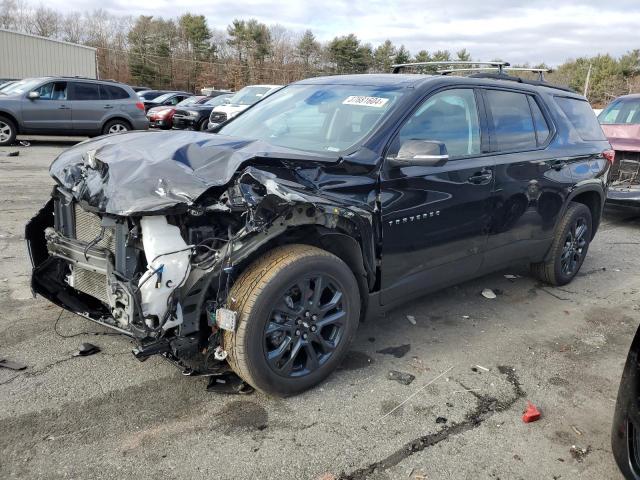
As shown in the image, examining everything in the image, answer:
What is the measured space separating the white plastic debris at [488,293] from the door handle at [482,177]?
1408 mm

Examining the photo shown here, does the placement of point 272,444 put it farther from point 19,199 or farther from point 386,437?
point 19,199

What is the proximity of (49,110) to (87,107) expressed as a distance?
0.92m

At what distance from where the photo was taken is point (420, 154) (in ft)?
10.6

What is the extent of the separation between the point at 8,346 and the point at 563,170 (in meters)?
4.61

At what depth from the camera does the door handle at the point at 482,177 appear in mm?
3883

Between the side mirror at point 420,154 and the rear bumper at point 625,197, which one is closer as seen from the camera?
the side mirror at point 420,154

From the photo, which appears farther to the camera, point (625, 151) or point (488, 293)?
point (625, 151)

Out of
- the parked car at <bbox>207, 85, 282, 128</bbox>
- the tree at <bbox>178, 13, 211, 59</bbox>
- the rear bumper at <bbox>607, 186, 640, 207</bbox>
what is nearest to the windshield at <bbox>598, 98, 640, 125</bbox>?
the rear bumper at <bbox>607, 186, 640, 207</bbox>

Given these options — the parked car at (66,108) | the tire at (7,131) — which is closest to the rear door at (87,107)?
the parked car at (66,108)

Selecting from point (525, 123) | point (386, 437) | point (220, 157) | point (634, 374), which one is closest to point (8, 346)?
point (220, 157)

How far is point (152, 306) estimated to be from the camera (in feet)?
8.75

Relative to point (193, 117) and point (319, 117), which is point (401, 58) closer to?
point (193, 117)

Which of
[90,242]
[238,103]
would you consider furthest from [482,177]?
[238,103]

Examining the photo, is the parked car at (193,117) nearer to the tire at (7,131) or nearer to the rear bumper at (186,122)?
the rear bumper at (186,122)
